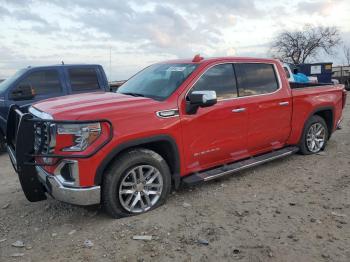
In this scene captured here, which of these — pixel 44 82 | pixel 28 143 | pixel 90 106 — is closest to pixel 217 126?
pixel 90 106

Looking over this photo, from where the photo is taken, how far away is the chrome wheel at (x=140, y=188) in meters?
4.25

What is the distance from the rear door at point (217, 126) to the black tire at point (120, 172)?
50 centimetres

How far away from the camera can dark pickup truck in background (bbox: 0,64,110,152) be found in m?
7.79

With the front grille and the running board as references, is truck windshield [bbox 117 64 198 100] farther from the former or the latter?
the front grille

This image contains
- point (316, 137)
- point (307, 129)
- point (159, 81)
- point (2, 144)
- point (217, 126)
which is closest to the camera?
point (217, 126)

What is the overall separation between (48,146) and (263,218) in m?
2.48

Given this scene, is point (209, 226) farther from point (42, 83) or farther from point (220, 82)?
point (42, 83)

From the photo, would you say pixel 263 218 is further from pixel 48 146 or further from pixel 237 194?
pixel 48 146

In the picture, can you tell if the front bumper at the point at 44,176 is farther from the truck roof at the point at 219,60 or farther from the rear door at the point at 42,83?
the rear door at the point at 42,83

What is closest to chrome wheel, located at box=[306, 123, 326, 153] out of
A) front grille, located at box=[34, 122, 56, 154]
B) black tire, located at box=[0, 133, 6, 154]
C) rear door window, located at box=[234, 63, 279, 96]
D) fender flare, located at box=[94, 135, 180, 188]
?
rear door window, located at box=[234, 63, 279, 96]

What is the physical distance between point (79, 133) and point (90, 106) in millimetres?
419

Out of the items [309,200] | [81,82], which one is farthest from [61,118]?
[81,82]

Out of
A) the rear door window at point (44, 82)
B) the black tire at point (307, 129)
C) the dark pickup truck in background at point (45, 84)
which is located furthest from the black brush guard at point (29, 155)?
the rear door window at point (44, 82)

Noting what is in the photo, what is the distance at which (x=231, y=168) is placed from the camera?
5.18 m
